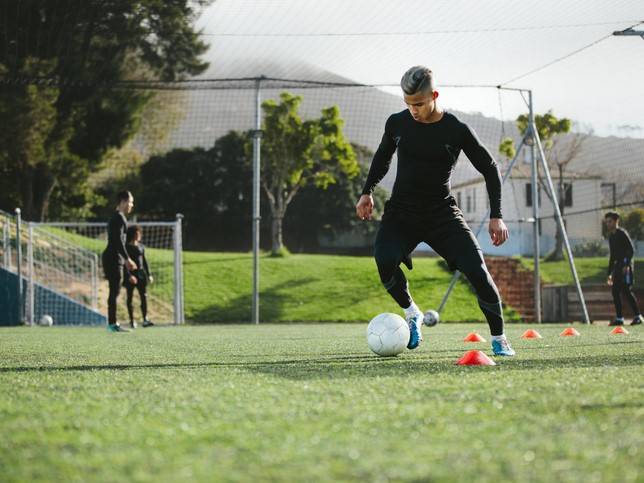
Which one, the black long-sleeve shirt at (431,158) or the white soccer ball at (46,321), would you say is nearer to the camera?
the black long-sleeve shirt at (431,158)

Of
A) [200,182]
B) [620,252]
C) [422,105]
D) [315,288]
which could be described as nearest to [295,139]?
[200,182]

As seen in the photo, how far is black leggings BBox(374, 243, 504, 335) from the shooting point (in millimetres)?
5609

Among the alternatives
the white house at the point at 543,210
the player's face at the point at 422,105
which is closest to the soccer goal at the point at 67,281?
the white house at the point at 543,210

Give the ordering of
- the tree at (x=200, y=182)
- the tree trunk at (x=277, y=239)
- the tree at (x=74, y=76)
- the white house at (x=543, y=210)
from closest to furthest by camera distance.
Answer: the white house at (x=543, y=210) → the tree at (x=74, y=76) → the tree trunk at (x=277, y=239) → the tree at (x=200, y=182)

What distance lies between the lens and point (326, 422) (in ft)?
9.21

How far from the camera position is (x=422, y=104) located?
5.48 m

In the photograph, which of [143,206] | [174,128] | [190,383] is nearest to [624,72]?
[190,383]

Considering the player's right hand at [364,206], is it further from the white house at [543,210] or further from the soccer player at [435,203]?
the white house at [543,210]

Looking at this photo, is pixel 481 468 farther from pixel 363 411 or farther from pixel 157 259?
pixel 157 259

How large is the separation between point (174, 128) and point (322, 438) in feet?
102

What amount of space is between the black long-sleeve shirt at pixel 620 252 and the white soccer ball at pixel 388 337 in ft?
28.8

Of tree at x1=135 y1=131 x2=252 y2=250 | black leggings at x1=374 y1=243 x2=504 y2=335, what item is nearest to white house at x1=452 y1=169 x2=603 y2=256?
black leggings at x1=374 y1=243 x2=504 y2=335

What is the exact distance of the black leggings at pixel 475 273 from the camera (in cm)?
561

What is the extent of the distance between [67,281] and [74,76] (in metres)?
6.62
